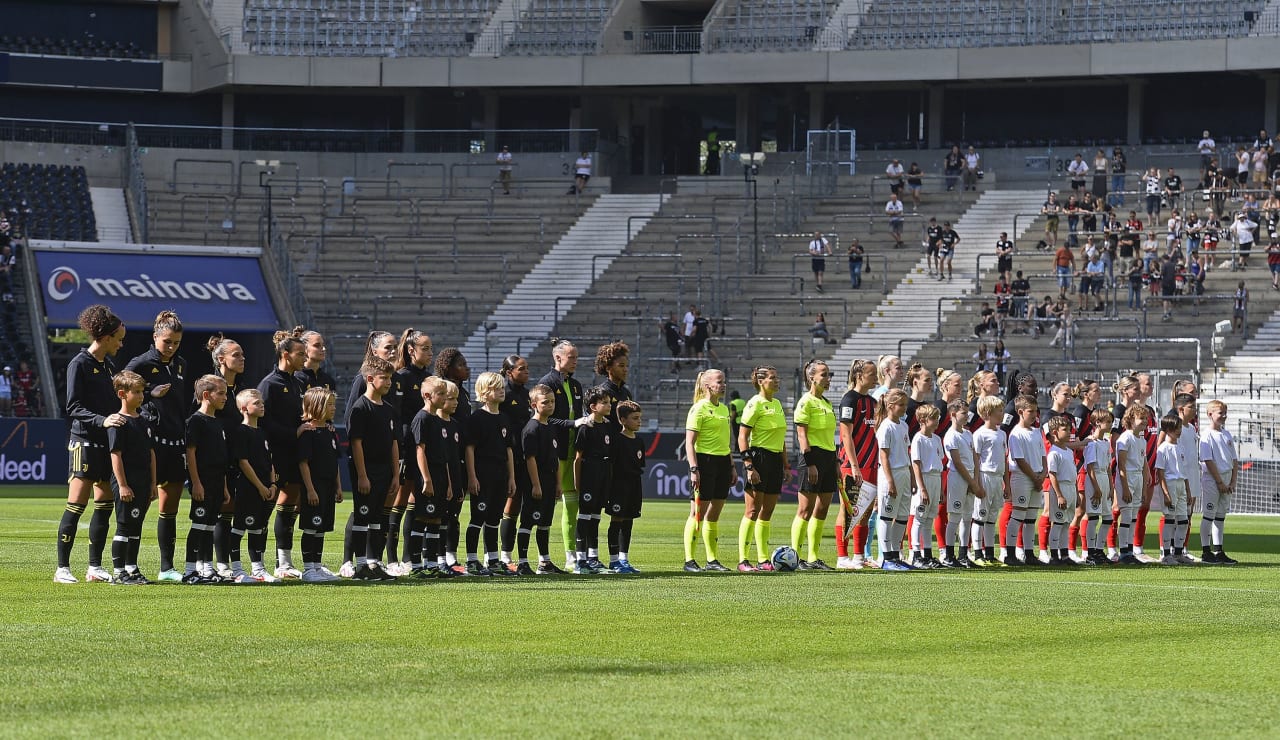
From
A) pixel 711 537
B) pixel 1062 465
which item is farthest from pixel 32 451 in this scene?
pixel 1062 465

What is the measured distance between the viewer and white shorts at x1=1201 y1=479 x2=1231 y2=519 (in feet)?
62.2

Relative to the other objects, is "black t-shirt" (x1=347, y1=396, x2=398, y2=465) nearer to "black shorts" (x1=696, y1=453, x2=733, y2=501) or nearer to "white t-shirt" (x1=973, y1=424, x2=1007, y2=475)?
"black shorts" (x1=696, y1=453, x2=733, y2=501)

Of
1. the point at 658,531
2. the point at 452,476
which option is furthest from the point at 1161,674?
the point at 658,531

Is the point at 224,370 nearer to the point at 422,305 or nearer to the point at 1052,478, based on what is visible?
the point at 1052,478

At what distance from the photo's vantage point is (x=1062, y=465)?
18.3 metres

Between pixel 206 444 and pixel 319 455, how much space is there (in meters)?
0.94

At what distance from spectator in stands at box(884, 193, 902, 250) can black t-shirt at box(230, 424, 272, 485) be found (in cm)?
3260

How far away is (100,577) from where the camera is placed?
13.7 metres

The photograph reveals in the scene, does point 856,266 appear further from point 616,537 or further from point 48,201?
point 616,537

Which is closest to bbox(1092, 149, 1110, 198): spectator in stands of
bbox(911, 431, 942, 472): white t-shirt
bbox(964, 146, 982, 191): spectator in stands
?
bbox(964, 146, 982, 191): spectator in stands

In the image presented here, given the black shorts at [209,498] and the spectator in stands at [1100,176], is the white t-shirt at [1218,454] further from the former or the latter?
the spectator in stands at [1100,176]

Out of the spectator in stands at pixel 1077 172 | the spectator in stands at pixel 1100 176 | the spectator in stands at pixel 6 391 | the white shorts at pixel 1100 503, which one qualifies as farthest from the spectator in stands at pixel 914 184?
the white shorts at pixel 1100 503

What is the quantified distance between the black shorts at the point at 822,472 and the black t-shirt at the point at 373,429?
3943mm

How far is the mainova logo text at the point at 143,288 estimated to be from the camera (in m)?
39.7
